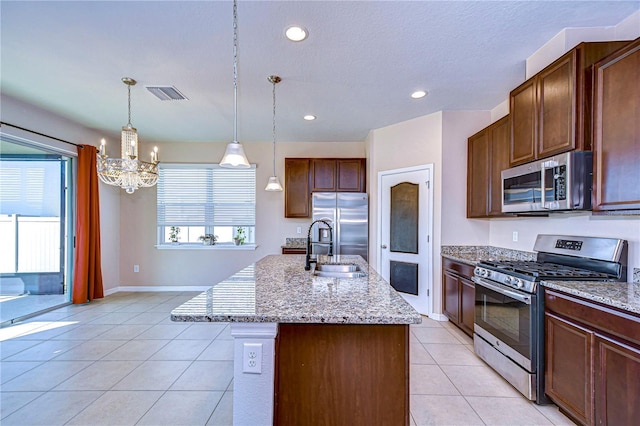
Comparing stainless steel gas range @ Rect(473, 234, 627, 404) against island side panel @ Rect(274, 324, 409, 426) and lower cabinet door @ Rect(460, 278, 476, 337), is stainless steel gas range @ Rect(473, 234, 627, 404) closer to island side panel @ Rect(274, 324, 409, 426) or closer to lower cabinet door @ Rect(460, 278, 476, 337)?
lower cabinet door @ Rect(460, 278, 476, 337)

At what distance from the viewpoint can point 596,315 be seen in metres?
1.56

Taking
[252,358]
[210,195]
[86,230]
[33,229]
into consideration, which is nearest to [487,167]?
[252,358]

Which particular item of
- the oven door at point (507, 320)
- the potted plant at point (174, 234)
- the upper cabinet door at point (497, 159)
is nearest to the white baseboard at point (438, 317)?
the oven door at point (507, 320)

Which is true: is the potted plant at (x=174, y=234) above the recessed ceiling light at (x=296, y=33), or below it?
below

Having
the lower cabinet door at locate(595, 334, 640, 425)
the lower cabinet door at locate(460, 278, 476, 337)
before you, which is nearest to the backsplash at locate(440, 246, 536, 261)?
the lower cabinet door at locate(460, 278, 476, 337)

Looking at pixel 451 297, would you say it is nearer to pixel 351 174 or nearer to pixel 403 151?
pixel 403 151

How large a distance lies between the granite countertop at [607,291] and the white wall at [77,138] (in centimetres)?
557

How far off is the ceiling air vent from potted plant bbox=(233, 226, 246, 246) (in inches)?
100

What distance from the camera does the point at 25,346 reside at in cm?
288

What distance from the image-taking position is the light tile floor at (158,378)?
190 cm

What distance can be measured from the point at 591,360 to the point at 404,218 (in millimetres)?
2568

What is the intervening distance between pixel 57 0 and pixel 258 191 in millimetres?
3580

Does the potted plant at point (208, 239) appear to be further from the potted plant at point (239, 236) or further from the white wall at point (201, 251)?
the potted plant at point (239, 236)

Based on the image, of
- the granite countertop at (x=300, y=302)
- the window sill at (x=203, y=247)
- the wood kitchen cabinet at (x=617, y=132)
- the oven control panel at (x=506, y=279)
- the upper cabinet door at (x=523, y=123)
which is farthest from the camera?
the window sill at (x=203, y=247)
